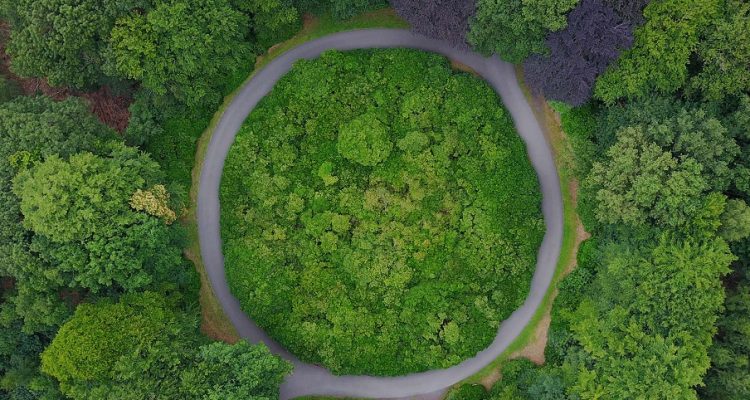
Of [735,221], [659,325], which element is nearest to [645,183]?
[735,221]

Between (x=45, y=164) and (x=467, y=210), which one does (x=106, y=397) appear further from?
(x=467, y=210)

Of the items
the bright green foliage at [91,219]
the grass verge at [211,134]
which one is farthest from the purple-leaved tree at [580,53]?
the bright green foliage at [91,219]

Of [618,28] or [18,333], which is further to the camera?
[18,333]

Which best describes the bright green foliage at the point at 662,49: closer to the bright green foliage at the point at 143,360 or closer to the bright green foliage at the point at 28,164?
the bright green foliage at the point at 143,360

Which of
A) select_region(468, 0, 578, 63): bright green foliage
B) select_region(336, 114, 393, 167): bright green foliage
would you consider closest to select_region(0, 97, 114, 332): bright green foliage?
select_region(336, 114, 393, 167): bright green foliage

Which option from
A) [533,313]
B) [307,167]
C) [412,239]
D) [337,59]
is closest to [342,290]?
[412,239]

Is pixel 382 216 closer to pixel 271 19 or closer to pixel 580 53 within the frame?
pixel 271 19
